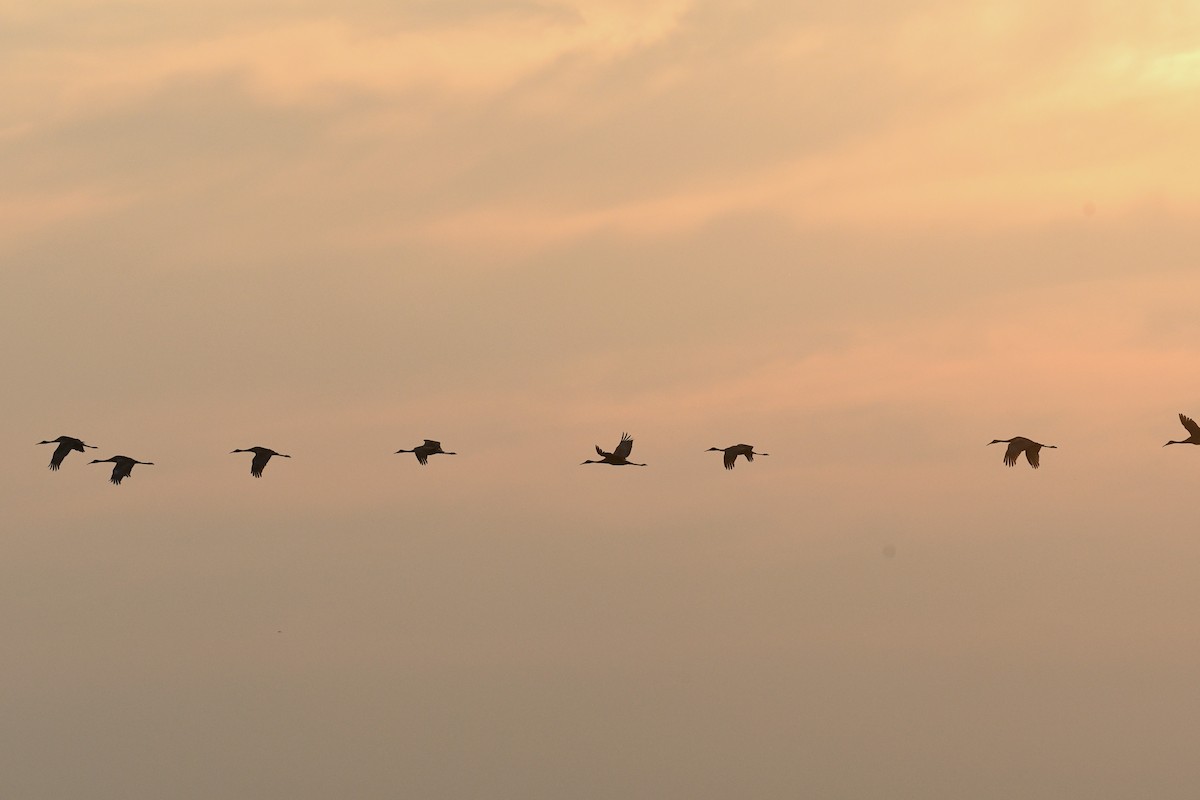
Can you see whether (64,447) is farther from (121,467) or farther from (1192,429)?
(1192,429)

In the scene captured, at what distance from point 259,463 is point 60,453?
9.74 meters

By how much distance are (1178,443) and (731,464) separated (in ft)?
63.7

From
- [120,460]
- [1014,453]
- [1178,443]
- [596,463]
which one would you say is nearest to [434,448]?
[596,463]

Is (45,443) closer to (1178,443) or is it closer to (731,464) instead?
(731,464)

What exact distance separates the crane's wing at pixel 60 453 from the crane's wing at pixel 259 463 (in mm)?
9099

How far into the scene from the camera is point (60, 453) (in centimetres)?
10419

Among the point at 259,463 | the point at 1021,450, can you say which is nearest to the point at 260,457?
the point at 259,463

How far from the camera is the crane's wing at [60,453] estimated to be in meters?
103

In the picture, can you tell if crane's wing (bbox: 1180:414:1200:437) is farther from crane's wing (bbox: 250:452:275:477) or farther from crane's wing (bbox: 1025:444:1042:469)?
crane's wing (bbox: 250:452:275:477)

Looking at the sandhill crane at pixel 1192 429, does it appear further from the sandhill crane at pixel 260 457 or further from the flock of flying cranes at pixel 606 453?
the sandhill crane at pixel 260 457

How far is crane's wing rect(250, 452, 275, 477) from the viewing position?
10131 cm

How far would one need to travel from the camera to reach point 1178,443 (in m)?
95.6

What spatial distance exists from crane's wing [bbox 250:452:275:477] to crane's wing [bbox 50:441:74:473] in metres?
9.10

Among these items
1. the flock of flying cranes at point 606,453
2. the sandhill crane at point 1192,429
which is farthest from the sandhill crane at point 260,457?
the sandhill crane at point 1192,429
